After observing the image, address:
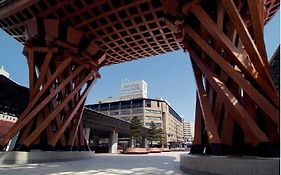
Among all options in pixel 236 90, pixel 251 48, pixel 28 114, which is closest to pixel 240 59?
pixel 251 48

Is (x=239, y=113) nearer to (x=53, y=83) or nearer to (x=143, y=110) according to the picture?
(x=53, y=83)

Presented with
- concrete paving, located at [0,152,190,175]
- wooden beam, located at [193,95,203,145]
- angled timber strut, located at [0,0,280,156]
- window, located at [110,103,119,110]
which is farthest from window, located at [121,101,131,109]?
wooden beam, located at [193,95,203,145]

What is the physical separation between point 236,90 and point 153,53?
2033 centimetres

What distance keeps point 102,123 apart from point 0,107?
20.5m

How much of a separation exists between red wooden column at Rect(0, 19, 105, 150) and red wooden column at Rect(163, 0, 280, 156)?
12.9 m

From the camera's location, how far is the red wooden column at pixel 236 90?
12.4m

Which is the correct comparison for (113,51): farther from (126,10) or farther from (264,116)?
(264,116)

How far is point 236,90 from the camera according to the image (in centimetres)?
1403

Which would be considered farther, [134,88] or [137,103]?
[134,88]

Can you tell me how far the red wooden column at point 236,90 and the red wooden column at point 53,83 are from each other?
12889mm

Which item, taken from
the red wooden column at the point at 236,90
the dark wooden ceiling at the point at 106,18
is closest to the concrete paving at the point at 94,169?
the red wooden column at the point at 236,90

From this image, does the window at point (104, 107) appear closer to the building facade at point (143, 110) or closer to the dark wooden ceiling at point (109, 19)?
the building facade at point (143, 110)

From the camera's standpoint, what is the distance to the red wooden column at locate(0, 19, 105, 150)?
2186 centimetres

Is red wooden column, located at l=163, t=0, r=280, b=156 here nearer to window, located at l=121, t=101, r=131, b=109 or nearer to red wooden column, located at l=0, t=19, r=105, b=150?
red wooden column, located at l=0, t=19, r=105, b=150
